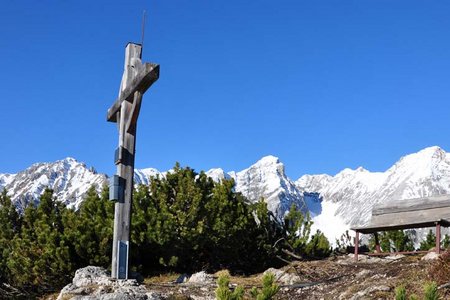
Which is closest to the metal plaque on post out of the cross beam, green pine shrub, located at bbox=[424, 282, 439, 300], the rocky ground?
the rocky ground

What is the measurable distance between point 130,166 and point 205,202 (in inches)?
282

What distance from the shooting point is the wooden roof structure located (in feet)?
40.7

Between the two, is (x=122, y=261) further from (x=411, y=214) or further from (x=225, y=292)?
(x=411, y=214)

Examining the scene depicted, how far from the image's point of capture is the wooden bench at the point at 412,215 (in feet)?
40.5

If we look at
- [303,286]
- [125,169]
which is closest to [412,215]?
[303,286]

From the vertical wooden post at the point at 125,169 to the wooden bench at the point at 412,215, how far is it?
5.61m

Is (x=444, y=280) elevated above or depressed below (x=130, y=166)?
below

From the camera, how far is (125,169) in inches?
382

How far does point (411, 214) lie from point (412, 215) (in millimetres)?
57

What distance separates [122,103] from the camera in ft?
32.8

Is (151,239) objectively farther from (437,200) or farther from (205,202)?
(437,200)

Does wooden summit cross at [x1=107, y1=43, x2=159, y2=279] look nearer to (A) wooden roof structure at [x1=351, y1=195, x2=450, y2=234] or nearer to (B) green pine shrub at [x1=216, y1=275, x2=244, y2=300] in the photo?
(B) green pine shrub at [x1=216, y1=275, x2=244, y2=300]

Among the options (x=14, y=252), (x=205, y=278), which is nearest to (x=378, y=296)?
(x=205, y=278)

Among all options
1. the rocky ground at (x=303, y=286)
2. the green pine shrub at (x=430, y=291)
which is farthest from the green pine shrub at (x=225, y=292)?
the rocky ground at (x=303, y=286)
